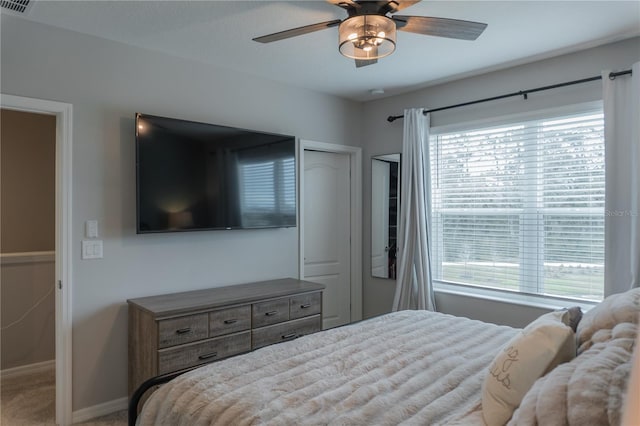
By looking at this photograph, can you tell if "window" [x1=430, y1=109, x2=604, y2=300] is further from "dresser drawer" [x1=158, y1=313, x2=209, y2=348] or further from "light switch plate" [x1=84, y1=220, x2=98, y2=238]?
"light switch plate" [x1=84, y1=220, x2=98, y2=238]

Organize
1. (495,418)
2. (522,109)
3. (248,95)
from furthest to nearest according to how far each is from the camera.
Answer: (248,95), (522,109), (495,418)

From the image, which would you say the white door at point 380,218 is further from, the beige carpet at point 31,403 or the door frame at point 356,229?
the beige carpet at point 31,403

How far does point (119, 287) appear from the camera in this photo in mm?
2982

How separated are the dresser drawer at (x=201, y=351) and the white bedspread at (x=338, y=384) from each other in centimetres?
100

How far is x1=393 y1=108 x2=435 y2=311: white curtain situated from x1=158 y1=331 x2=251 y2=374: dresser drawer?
1672 millimetres

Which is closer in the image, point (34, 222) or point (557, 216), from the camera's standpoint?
point (557, 216)

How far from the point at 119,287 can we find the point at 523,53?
139 inches

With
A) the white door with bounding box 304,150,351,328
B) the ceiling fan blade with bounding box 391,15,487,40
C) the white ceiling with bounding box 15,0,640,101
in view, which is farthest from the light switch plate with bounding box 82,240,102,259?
the ceiling fan blade with bounding box 391,15,487,40

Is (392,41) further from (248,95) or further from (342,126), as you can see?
(342,126)

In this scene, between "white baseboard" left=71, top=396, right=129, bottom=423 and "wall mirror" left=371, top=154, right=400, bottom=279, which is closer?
"white baseboard" left=71, top=396, right=129, bottom=423

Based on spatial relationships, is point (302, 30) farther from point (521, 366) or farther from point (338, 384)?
point (521, 366)

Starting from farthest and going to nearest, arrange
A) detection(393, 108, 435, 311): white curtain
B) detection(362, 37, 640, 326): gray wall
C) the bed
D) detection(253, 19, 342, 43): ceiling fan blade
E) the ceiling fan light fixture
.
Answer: detection(393, 108, 435, 311): white curtain → detection(362, 37, 640, 326): gray wall → detection(253, 19, 342, 43): ceiling fan blade → the ceiling fan light fixture → the bed

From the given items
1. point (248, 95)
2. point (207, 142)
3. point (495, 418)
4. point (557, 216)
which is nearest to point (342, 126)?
point (248, 95)

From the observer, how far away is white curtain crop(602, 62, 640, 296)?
2756 mm
